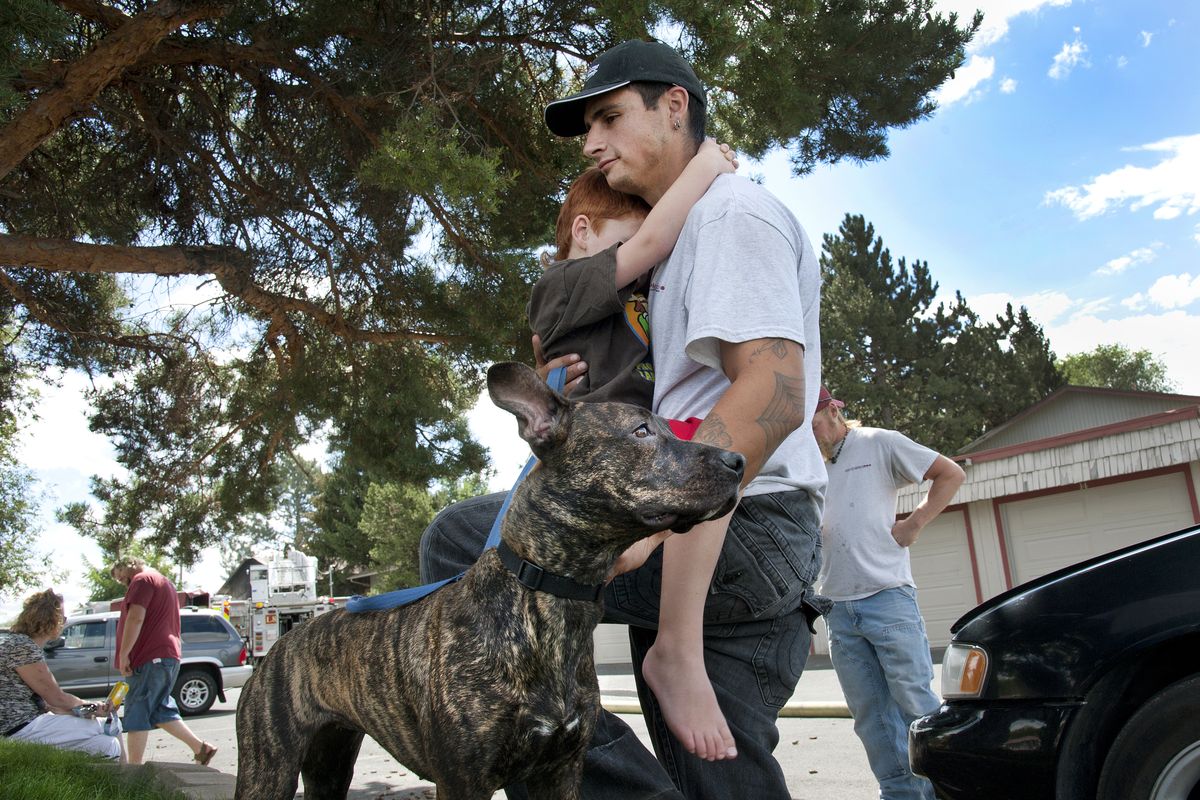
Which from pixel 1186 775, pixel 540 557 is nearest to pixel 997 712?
pixel 1186 775

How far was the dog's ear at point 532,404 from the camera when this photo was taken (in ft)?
7.10

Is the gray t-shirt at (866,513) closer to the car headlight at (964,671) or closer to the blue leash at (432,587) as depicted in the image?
the car headlight at (964,671)

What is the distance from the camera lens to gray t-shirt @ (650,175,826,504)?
2.21m

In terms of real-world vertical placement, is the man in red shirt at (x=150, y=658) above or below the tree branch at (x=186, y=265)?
below

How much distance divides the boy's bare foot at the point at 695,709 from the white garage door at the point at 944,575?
60.7 feet

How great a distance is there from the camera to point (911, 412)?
115 feet

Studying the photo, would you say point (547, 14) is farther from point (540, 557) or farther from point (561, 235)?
point (540, 557)

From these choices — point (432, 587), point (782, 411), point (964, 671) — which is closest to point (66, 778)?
point (432, 587)

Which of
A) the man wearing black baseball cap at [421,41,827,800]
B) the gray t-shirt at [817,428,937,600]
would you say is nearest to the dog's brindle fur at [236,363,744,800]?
the man wearing black baseball cap at [421,41,827,800]

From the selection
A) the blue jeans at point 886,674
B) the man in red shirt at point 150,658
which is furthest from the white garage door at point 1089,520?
the man in red shirt at point 150,658

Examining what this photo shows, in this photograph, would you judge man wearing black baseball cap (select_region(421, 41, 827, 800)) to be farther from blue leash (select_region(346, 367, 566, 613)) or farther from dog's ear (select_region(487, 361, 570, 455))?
dog's ear (select_region(487, 361, 570, 455))

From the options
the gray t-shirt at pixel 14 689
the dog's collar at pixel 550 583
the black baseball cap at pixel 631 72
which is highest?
the black baseball cap at pixel 631 72

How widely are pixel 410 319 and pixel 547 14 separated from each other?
138 inches

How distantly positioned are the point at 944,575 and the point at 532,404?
19377 mm
